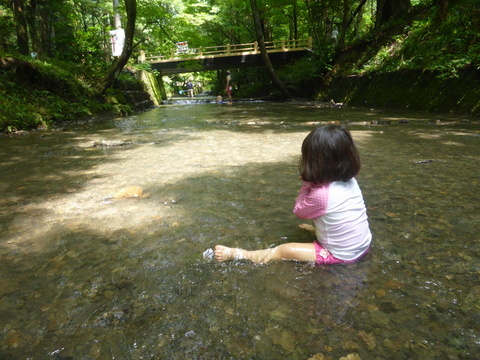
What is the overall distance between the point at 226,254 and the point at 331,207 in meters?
0.68

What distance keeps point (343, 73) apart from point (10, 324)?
51.7 ft

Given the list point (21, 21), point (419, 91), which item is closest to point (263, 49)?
point (419, 91)

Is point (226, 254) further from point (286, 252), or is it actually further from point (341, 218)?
point (341, 218)

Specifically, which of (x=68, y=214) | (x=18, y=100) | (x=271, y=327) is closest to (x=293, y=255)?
(x=271, y=327)

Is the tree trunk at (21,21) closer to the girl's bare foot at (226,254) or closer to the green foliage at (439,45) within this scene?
the green foliage at (439,45)

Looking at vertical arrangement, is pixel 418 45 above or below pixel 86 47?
below

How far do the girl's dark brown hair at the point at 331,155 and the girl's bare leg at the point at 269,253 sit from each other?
413 millimetres

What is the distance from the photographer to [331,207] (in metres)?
1.78

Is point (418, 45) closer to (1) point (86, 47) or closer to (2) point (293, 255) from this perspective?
(2) point (293, 255)

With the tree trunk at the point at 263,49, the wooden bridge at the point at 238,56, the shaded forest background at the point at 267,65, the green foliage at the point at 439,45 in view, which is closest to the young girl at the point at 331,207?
the shaded forest background at the point at 267,65

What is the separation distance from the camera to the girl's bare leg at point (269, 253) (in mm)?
1795

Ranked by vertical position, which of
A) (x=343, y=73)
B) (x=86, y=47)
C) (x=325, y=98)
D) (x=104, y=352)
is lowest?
(x=104, y=352)

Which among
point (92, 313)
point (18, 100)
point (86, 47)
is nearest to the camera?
point (92, 313)

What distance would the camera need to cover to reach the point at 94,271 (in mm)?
1726
